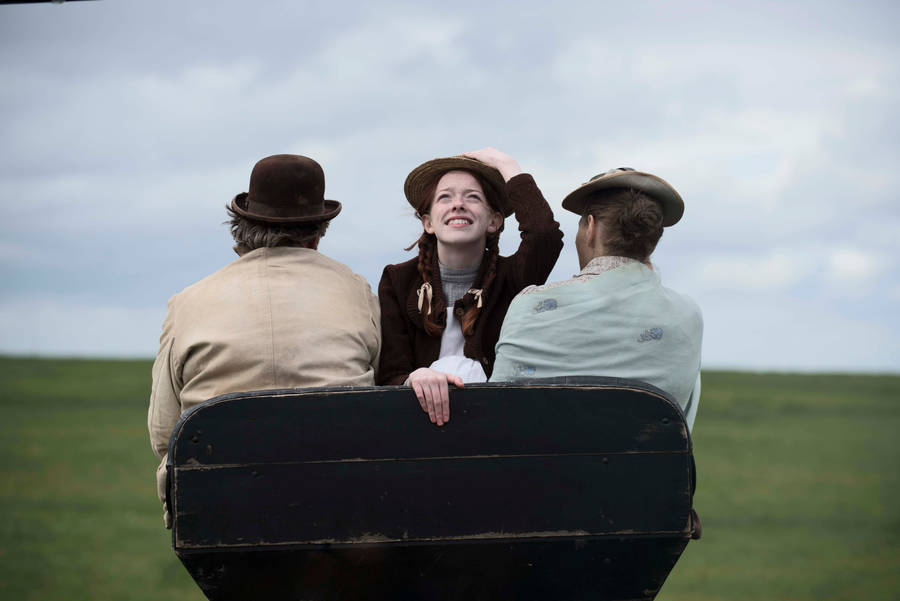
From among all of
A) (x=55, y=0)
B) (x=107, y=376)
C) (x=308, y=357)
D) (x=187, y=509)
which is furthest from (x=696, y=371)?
(x=107, y=376)

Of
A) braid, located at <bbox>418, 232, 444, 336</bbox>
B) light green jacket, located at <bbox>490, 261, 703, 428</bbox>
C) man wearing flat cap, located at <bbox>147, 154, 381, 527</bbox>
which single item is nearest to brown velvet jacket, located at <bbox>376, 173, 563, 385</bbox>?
braid, located at <bbox>418, 232, 444, 336</bbox>

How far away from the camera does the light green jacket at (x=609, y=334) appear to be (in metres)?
2.99

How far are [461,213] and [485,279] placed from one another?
25cm

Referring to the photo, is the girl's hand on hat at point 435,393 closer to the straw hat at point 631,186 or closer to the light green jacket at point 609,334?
the light green jacket at point 609,334

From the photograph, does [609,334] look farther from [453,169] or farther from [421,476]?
[453,169]

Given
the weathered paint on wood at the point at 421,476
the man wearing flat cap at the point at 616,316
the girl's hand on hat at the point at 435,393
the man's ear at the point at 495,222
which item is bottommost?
the weathered paint on wood at the point at 421,476

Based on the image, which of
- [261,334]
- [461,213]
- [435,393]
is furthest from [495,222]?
[435,393]

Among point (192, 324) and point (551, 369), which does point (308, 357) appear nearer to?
point (192, 324)

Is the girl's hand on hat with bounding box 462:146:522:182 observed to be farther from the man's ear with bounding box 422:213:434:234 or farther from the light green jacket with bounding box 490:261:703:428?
the light green jacket with bounding box 490:261:703:428

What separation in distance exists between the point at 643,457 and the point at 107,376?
2254 centimetres

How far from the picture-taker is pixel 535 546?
276 centimetres

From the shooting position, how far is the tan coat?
10.2ft

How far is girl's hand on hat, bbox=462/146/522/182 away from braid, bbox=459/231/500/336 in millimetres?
259

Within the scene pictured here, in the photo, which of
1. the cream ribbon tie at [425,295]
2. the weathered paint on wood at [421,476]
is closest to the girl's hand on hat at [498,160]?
the cream ribbon tie at [425,295]
